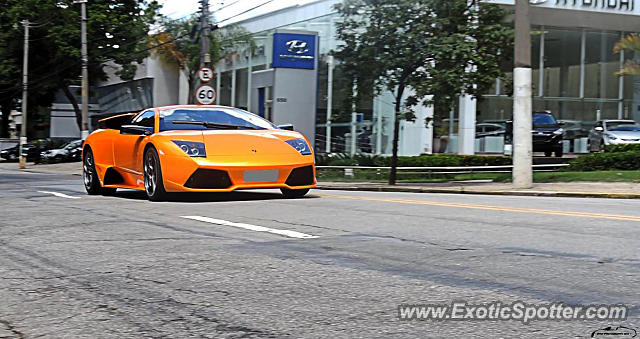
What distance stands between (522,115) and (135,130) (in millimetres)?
7863

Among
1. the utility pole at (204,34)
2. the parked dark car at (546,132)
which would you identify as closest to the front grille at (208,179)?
the utility pole at (204,34)

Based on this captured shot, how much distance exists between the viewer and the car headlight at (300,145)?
11211mm

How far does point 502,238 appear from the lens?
6.86 metres

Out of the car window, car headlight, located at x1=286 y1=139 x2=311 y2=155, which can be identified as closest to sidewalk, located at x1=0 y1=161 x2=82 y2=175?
the car window

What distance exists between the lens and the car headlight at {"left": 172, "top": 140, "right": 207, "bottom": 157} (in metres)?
10.6

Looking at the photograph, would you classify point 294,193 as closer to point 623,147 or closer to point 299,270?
point 299,270

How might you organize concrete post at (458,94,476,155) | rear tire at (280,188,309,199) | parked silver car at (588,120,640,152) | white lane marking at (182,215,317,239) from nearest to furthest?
white lane marking at (182,215,317,239), rear tire at (280,188,309,199), parked silver car at (588,120,640,152), concrete post at (458,94,476,155)

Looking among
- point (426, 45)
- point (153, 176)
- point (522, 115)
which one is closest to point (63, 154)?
point (426, 45)

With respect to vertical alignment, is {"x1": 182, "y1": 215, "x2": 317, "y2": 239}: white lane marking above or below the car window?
below

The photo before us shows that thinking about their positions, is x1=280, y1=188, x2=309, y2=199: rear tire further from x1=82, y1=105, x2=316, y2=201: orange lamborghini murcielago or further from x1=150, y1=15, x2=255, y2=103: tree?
x1=150, y1=15, x2=255, y2=103: tree

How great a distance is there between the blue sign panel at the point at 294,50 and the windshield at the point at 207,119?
16.2 metres

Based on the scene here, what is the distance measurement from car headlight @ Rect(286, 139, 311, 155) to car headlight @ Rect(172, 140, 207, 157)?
1.17 m

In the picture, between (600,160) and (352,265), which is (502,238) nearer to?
(352,265)

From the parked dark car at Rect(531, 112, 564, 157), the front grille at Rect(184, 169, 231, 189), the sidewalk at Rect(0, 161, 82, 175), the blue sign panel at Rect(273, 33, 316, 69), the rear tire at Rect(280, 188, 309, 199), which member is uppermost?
the blue sign panel at Rect(273, 33, 316, 69)
